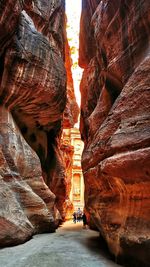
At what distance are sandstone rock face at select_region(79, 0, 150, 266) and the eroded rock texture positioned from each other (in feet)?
7.43

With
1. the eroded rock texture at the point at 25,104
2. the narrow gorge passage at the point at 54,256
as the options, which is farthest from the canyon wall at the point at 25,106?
the narrow gorge passage at the point at 54,256

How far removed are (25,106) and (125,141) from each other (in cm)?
637

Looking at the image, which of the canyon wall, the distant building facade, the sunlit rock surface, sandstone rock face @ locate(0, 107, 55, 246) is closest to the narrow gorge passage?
sandstone rock face @ locate(0, 107, 55, 246)

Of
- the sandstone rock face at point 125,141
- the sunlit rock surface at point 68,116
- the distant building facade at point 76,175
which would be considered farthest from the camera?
the distant building facade at point 76,175

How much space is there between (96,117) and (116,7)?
12.1 feet

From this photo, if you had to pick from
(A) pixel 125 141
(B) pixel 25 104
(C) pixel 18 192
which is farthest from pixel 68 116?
(A) pixel 125 141

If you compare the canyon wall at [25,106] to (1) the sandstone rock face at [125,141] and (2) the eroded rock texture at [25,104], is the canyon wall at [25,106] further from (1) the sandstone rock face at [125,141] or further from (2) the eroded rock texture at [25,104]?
(1) the sandstone rock face at [125,141]

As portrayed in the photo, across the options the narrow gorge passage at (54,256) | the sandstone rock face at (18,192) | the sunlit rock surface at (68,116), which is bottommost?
the narrow gorge passage at (54,256)

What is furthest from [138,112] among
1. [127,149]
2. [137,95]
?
[127,149]

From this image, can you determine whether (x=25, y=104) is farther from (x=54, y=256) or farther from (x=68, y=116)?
(x=68, y=116)

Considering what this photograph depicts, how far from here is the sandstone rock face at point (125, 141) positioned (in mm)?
4965

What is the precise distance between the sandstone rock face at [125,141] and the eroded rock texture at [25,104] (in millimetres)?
2266

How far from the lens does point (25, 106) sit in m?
10.8

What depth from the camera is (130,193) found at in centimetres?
555
